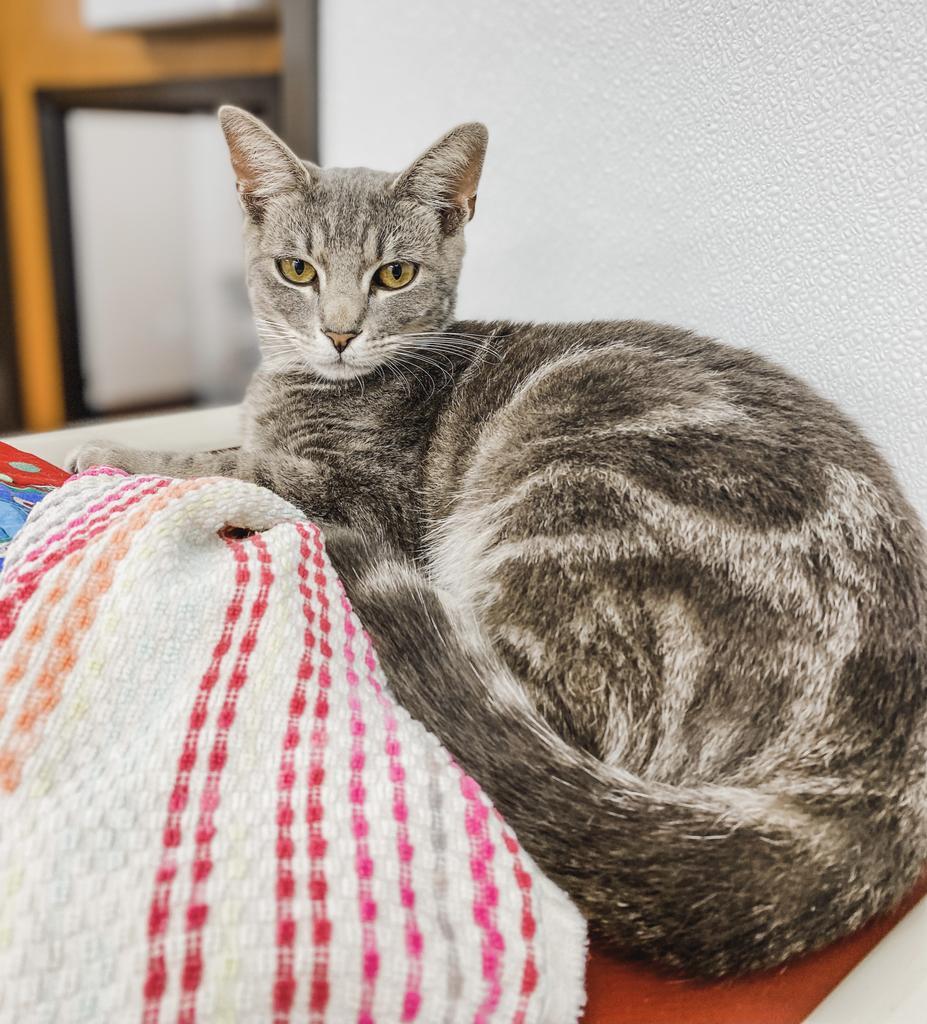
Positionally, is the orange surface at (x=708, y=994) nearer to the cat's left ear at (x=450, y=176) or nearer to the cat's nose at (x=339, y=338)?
the cat's nose at (x=339, y=338)

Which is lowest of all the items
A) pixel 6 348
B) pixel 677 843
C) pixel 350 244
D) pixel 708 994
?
pixel 6 348

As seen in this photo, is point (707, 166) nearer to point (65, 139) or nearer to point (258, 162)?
point (258, 162)

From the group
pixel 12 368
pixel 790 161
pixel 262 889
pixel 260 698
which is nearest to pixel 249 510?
pixel 260 698

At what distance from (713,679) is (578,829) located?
0.23m

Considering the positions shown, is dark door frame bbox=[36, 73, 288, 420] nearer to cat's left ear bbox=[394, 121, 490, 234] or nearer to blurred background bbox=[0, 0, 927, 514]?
blurred background bbox=[0, 0, 927, 514]

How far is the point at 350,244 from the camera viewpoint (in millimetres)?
1268

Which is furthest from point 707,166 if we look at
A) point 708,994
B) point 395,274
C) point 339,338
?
point 708,994

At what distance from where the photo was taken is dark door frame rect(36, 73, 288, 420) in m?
2.95

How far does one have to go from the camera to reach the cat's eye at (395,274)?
4.25ft

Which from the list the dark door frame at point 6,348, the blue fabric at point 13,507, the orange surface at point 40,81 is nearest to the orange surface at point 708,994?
the blue fabric at point 13,507

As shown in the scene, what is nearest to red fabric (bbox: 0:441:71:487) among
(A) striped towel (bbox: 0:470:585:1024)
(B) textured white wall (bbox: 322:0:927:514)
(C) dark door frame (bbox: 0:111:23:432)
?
(A) striped towel (bbox: 0:470:585:1024)

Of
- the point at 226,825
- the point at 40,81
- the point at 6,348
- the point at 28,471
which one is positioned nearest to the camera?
the point at 226,825

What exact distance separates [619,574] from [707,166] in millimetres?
770

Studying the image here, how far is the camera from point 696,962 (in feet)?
2.12
